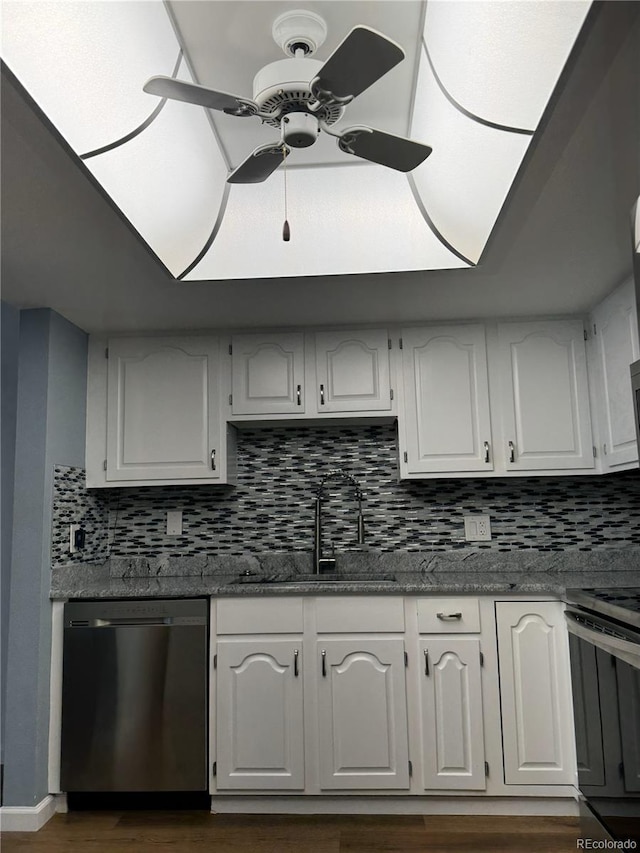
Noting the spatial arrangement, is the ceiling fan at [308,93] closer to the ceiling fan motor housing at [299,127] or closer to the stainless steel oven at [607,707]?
the ceiling fan motor housing at [299,127]

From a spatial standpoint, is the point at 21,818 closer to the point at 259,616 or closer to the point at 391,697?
the point at 259,616

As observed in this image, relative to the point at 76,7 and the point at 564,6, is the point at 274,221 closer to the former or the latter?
the point at 76,7

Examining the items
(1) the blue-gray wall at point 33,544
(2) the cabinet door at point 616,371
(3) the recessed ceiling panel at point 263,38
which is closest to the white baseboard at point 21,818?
(1) the blue-gray wall at point 33,544

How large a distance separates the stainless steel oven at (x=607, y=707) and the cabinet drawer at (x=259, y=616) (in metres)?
1.11

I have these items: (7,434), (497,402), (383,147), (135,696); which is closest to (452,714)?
(135,696)

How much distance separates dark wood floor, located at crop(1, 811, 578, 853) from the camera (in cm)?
254

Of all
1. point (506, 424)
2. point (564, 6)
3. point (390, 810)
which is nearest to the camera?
point (564, 6)

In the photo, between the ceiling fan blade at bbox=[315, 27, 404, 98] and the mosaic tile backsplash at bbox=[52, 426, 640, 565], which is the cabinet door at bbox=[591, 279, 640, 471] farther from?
the ceiling fan blade at bbox=[315, 27, 404, 98]

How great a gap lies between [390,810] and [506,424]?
1.76 metres

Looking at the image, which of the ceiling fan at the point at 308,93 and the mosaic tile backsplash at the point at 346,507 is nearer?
the ceiling fan at the point at 308,93

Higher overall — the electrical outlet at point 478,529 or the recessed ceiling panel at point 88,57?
the recessed ceiling panel at point 88,57

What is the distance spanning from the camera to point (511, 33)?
156 cm

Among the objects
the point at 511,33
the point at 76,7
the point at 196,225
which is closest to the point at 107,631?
the point at 196,225

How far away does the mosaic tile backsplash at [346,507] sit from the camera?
347 cm
